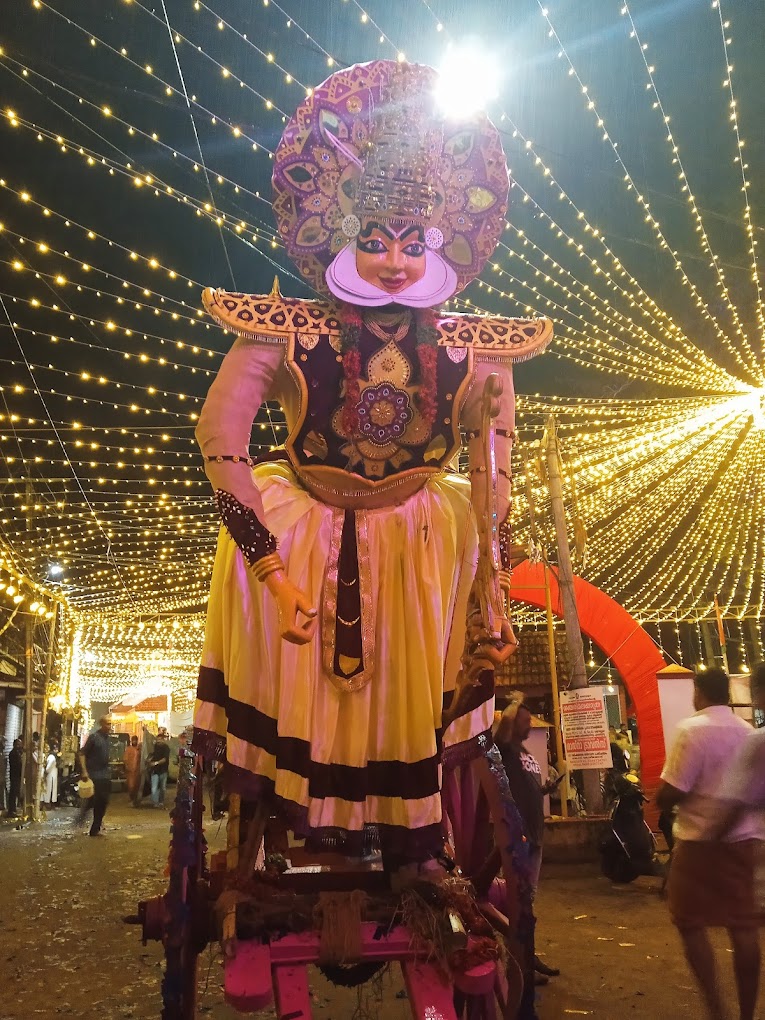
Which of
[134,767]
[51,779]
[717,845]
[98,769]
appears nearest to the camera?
[717,845]

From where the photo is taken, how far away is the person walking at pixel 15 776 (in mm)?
14133

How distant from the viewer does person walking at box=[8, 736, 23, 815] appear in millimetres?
14133

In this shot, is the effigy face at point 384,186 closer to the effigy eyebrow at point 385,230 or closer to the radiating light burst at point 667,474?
the effigy eyebrow at point 385,230

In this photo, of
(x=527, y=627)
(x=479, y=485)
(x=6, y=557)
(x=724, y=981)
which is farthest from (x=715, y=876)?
(x=527, y=627)

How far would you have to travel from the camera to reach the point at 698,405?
8.73m

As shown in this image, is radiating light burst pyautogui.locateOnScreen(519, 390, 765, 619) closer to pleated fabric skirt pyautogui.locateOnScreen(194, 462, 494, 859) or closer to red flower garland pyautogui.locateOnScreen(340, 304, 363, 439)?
red flower garland pyautogui.locateOnScreen(340, 304, 363, 439)

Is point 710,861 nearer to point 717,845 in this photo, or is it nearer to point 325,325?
point 717,845

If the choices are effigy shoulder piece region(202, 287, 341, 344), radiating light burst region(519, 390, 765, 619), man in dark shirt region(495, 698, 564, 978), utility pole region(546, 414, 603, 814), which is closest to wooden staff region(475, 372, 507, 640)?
effigy shoulder piece region(202, 287, 341, 344)

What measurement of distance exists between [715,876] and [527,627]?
14.9 metres

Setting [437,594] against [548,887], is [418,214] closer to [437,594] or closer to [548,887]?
[437,594]

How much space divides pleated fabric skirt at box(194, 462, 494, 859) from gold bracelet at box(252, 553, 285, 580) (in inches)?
3.9

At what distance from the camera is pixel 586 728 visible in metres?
8.45

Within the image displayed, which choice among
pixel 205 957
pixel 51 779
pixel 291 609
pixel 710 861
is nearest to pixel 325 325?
pixel 291 609

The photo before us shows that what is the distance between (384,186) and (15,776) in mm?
15195
